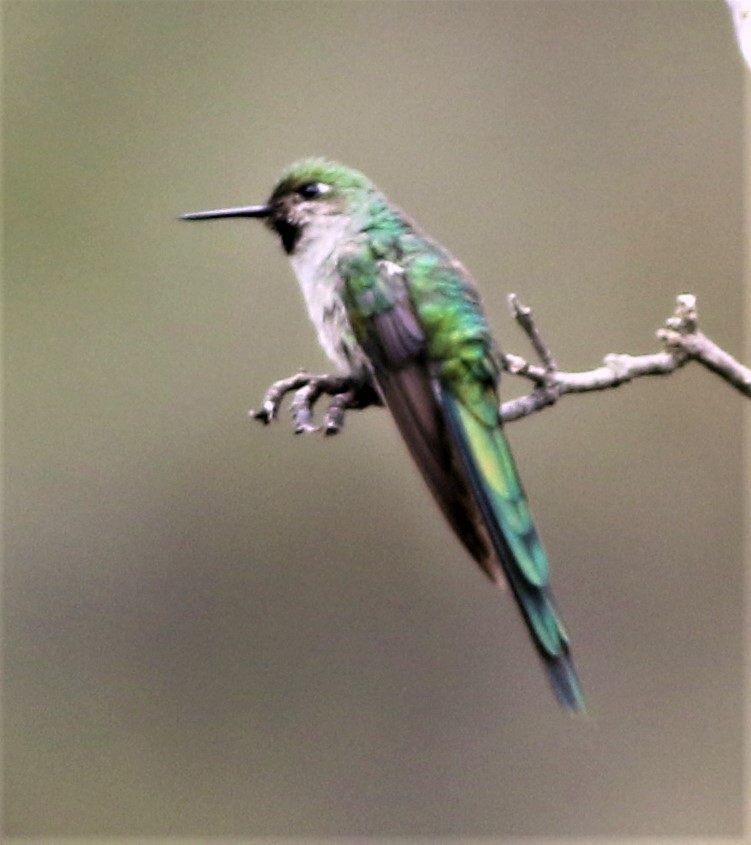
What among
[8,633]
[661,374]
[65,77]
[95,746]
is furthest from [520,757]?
[65,77]

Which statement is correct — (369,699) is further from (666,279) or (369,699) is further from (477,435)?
(477,435)

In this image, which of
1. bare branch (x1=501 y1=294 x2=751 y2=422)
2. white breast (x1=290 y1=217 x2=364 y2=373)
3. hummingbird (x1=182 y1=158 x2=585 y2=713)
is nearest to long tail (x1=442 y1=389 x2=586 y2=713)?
hummingbird (x1=182 y1=158 x2=585 y2=713)

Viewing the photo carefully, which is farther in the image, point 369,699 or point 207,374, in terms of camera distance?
point 207,374

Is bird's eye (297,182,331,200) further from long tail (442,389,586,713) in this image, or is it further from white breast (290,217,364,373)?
long tail (442,389,586,713)

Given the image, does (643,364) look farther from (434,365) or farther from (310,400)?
(310,400)

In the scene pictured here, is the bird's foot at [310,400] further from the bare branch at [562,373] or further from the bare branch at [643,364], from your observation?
the bare branch at [643,364]

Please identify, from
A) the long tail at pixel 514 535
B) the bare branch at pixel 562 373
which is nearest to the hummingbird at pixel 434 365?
the long tail at pixel 514 535

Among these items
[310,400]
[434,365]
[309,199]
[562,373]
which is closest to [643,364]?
[562,373]

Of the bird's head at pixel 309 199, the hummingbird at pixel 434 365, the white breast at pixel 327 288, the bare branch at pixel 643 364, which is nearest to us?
the bare branch at pixel 643 364
